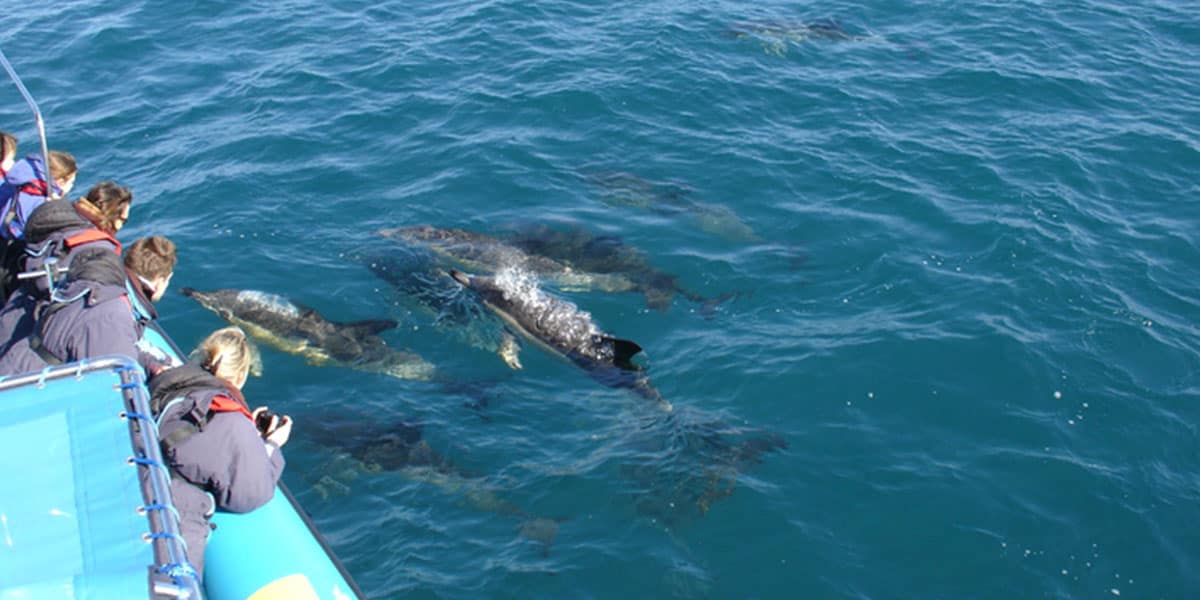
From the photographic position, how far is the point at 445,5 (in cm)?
2697

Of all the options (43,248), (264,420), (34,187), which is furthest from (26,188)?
(264,420)

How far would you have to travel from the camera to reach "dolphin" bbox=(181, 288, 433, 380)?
13297 millimetres

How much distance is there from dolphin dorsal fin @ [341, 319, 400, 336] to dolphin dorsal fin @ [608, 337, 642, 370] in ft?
11.6

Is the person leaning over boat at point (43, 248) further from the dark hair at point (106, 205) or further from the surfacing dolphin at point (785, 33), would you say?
the surfacing dolphin at point (785, 33)

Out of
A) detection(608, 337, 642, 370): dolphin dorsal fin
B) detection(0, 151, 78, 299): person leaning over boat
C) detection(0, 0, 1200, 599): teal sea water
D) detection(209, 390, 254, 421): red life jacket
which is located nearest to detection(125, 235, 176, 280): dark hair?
detection(0, 151, 78, 299): person leaning over boat

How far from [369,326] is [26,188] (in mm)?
5428

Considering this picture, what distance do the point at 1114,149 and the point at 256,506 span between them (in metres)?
17.4

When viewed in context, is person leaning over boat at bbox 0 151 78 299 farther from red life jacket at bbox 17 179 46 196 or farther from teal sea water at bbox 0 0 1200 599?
teal sea water at bbox 0 0 1200 599

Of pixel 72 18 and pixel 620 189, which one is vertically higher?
pixel 72 18

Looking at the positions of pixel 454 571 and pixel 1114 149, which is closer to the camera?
pixel 454 571

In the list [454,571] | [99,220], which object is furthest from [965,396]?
[99,220]

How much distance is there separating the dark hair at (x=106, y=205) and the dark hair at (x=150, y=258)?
75cm

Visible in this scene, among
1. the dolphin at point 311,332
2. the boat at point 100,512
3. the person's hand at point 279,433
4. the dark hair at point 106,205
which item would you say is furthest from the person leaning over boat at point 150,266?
the dolphin at point 311,332

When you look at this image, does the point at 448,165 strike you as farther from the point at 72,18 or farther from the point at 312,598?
the point at 72,18
